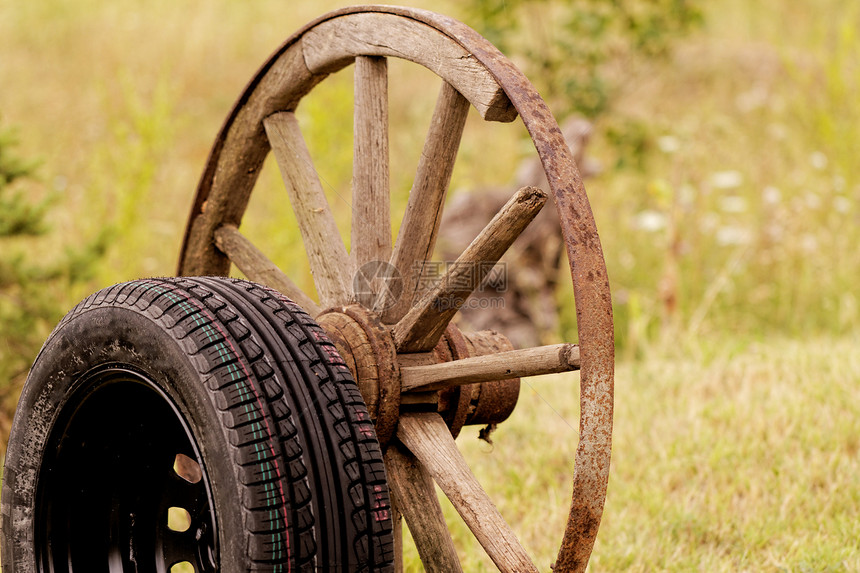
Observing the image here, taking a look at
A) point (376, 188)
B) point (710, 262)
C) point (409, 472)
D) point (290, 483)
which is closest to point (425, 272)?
point (376, 188)

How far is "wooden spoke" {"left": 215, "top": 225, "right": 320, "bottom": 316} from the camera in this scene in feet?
8.33

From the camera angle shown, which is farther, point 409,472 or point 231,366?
point 409,472

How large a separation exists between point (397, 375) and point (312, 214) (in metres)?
0.63

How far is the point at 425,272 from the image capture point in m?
2.34

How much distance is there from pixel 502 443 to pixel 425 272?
1.43 metres

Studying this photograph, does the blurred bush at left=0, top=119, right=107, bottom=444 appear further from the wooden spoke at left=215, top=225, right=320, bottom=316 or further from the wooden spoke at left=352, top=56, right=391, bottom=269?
the wooden spoke at left=352, top=56, right=391, bottom=269

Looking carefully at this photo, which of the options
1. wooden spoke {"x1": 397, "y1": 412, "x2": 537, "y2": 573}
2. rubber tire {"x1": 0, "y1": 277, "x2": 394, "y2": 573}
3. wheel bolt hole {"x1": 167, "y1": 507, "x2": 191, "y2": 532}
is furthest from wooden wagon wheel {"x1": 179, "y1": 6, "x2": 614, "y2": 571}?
wheel bolt hole {"x1": 167, "y1": 507, "x2": 191, "y2": 532}

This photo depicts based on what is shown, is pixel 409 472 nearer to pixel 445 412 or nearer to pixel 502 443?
pixel 445 412

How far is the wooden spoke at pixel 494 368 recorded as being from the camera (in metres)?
1.79

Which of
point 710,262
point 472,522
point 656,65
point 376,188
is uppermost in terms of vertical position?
point 656,65

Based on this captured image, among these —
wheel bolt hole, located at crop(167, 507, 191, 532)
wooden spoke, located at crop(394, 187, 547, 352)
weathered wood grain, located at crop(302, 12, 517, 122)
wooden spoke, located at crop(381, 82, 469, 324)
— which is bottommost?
wheel bolt hole, located at crop(167, 507, 191, 532)

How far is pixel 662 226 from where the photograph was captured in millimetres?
5812

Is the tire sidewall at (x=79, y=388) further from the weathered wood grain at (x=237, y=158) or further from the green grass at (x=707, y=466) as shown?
the green grass at (x=707, y=466)

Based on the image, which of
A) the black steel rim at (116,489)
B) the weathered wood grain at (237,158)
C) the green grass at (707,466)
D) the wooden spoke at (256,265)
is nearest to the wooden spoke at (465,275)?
the wooden spoke at (256,265)
